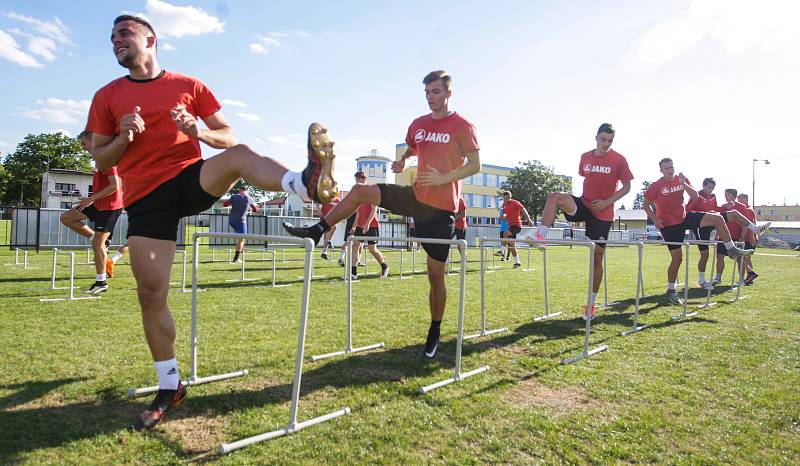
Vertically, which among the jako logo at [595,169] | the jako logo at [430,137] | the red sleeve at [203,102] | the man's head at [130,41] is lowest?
the red sleeve at [203,102]

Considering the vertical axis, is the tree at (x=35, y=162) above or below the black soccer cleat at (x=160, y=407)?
above

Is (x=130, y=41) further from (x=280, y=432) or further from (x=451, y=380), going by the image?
(x=451, y=380)

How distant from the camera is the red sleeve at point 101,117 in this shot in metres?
2.67

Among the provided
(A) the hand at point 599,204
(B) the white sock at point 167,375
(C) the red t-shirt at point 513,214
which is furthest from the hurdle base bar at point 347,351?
(C) the red t-shirt at point 513,214

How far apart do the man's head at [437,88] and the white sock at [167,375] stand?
9.26 feet

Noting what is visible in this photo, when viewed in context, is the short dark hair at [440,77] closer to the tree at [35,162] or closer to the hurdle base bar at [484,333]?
the hurdle base bar at [484,333]

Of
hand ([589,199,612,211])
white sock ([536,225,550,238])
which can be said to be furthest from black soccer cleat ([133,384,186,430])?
hand ([589,199,612,211])

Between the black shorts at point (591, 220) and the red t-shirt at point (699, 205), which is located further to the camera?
the red t-shirt at point (699, 205)

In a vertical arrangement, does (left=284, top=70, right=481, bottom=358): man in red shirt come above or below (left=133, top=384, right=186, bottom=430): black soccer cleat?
above

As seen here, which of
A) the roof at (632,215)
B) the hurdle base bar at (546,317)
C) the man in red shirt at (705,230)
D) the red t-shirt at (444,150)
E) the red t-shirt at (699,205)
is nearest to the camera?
the red t-shirt at (444,150)

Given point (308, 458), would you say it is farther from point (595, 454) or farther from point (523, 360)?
point (523, 360)

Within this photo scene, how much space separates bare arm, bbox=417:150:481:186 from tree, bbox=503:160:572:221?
59.7 metres

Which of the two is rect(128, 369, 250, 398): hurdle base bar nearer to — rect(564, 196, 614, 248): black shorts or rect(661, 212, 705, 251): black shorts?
rect(564, 196, 614, 248): black shorts

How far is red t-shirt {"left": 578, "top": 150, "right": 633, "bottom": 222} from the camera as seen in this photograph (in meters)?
6.16
